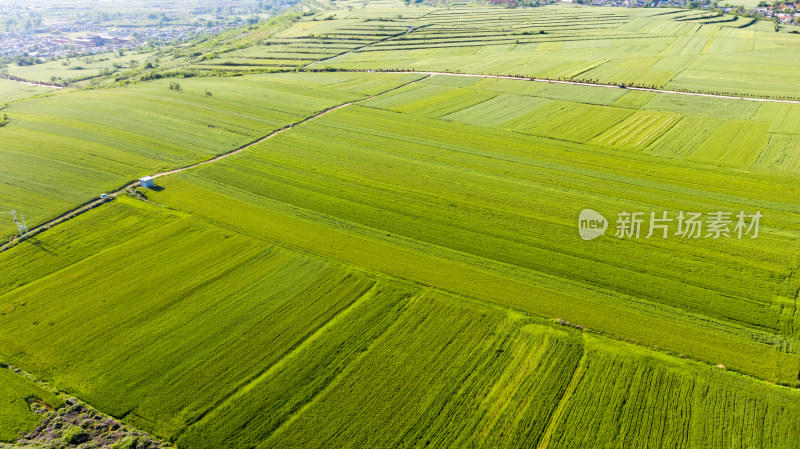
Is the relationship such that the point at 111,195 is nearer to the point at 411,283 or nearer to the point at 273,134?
the point at 273,134

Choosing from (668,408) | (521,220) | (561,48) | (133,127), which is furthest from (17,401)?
(561,48)

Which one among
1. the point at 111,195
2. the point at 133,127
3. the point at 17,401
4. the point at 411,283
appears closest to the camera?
the point at 17,401

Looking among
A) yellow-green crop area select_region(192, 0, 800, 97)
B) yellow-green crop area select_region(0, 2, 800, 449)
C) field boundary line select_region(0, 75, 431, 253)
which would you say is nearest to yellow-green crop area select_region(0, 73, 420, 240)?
yellow-green crop area select_region(0, 2, 800, 449)

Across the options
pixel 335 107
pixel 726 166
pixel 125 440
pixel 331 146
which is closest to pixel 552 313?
pixel 125 440

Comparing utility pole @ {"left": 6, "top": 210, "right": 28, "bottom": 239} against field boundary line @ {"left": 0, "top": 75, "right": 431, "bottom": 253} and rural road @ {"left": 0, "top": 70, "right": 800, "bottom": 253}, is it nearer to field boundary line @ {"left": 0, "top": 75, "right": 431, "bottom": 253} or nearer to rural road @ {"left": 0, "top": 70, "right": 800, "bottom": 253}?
field boundary line @ {"left": 0, "top": 75, "right": 431, "bottom": 253}

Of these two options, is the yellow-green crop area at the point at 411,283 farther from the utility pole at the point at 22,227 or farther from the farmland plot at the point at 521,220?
the utility pole at the point at 22,227
